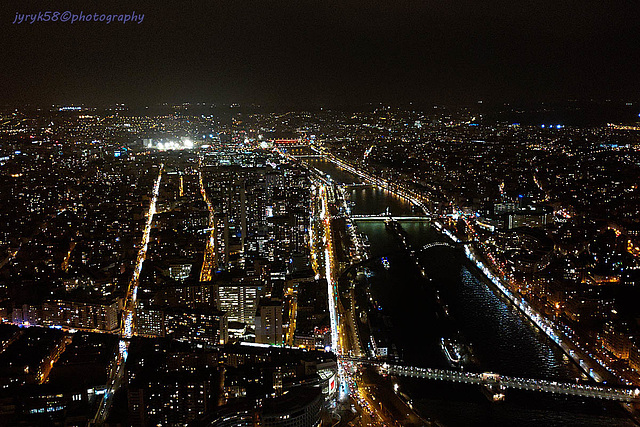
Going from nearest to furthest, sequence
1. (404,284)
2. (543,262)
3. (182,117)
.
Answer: (404,284) → (543,262) → (182,117)

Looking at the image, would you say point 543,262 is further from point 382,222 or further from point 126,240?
point 126,240

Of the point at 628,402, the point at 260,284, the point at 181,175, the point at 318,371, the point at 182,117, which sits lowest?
the point at 628,402

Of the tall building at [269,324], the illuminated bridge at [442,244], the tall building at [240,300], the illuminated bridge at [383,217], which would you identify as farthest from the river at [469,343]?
the illuminated bridge at [383,217]

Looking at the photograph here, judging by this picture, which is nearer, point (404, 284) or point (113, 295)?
point (113, 295)

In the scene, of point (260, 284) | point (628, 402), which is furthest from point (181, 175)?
point (628, 402)

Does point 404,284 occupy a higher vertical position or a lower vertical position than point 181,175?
lower

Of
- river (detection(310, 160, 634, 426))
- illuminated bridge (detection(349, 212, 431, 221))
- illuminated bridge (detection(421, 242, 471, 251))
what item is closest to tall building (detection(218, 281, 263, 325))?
river (detection(310, 160, 634, 426))

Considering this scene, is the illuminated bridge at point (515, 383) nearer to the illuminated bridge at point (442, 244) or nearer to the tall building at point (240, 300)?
the tall building at point (240, 300)
